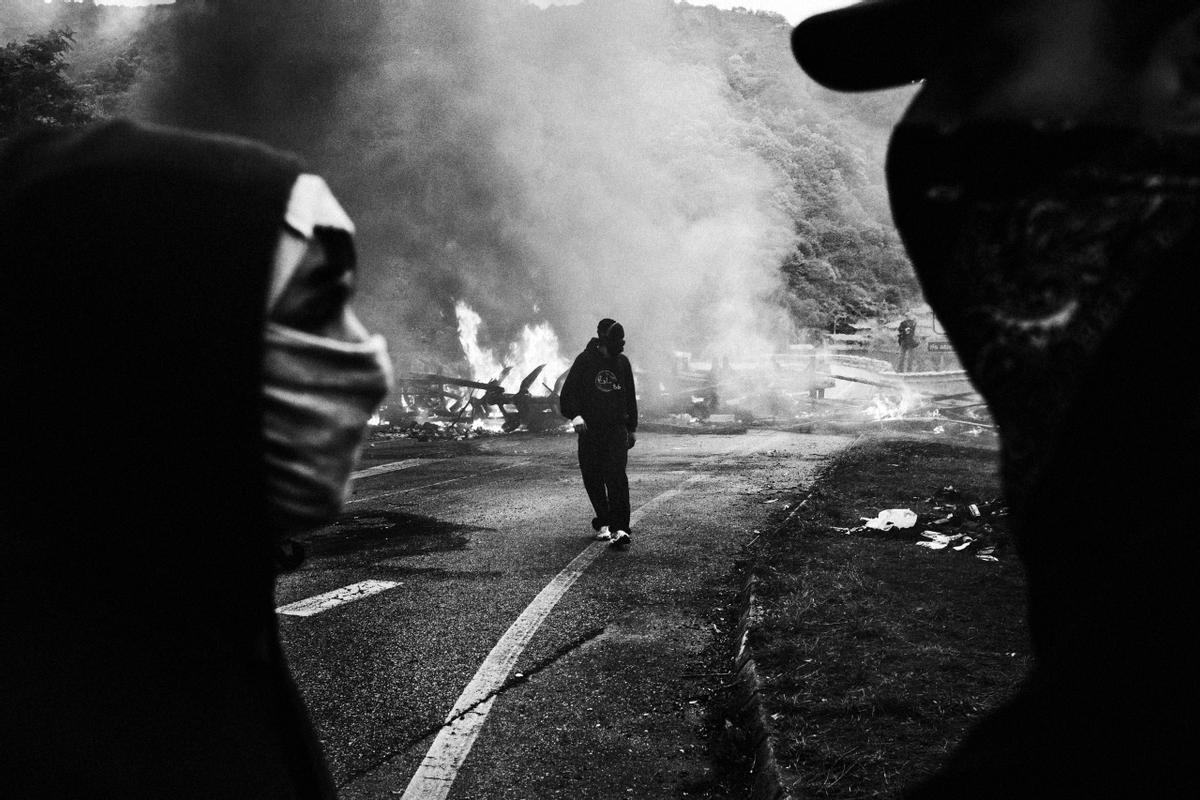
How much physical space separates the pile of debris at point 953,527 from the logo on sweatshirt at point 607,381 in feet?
7.58

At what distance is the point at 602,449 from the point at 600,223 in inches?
926

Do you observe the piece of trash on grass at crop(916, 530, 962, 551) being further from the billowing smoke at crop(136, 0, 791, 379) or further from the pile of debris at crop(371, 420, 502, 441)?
the billowing smoke at crop(136, 0, 791, 379)

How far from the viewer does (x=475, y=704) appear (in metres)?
3.64

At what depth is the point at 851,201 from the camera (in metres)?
63.2

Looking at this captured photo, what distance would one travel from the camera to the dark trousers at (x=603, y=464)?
7.00m

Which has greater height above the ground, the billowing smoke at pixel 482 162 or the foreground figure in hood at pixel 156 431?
the billowing smoke at pixel 482 162

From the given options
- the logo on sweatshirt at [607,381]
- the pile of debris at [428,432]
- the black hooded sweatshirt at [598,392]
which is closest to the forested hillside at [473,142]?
the pile of debris at [428,432]

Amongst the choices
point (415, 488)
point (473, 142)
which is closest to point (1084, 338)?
point (415, 488)

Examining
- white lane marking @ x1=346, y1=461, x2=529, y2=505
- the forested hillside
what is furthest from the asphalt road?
the forested hillside

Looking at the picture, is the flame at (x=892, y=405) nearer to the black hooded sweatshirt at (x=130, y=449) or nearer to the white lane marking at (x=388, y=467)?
the white lane marking at (x=388, y=467)

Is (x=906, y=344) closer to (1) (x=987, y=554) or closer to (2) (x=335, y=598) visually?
(1) (x=987, y=554)

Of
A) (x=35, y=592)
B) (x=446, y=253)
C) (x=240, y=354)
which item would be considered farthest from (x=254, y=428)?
(x=446, y=253)

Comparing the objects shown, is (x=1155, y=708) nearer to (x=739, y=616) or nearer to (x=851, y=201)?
(x=739, y=616)

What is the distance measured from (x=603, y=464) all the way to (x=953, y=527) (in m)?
2.93
